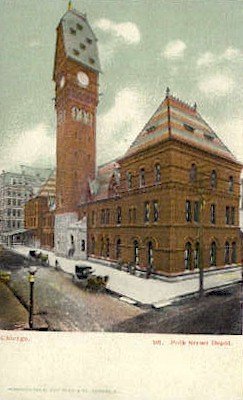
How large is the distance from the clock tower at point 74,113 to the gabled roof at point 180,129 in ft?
1.70

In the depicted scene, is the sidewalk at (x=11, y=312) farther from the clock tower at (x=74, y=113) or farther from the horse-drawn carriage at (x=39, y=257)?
the clock tower at (x=74, y=113)

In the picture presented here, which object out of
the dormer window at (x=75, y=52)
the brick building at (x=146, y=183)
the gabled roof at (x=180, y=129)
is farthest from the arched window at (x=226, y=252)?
the dormer window at (x=75, y=52)

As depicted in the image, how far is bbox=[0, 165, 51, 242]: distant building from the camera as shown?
267cm

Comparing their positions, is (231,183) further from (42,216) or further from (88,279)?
(42,216)

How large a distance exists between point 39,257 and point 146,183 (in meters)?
1.23

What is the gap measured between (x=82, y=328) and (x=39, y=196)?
Answer: 1247 mm

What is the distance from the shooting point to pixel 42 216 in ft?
8.90

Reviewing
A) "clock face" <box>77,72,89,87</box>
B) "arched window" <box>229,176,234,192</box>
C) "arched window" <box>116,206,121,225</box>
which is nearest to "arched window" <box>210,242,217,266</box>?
"arched window" <box>229,176,234,192</box>

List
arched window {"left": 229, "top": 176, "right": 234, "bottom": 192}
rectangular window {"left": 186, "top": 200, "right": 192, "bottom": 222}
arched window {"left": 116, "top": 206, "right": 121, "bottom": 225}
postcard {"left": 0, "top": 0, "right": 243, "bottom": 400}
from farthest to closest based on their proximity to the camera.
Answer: arched window {"left": 116, "top": 206, "right": 121, "bottom": 225} → arched window {"left": 229, "top": 176, "right": 234, "bottom": 192} → rectangular window {"left": 186, "top": 200, "right": 192, "bottom": 222} → postcard {"left": 0, "top": 0, "right": 243, "bottom": 400}

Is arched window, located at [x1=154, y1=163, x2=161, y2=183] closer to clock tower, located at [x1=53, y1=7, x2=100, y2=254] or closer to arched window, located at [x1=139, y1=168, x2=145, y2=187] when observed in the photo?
arched window, located at [x1=139, y1=168, x2=145, y2=187]

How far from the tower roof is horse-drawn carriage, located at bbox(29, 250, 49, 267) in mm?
1762

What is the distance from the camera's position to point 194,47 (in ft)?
8.07

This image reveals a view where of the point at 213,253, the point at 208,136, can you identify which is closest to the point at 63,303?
the point at 213,253

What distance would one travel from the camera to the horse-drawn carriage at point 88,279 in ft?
8.09
